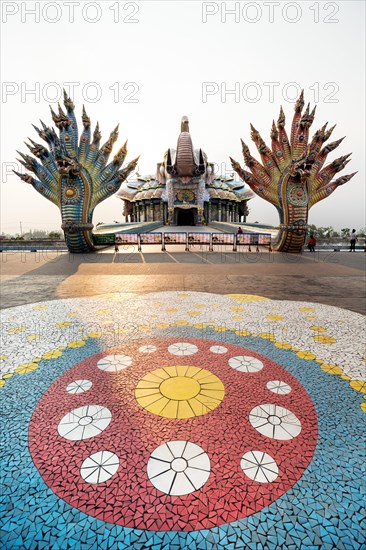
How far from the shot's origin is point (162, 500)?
166cm

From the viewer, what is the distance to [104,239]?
19156mm

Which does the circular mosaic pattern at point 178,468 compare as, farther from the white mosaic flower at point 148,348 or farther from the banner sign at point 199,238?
the banner sign at point 199,238

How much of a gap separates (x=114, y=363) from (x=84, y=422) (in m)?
0.99

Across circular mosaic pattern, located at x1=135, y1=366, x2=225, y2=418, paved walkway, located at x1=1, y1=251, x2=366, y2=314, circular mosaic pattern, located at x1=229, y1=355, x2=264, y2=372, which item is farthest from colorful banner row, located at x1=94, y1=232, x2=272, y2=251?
circular mosaic pattern, located at x1=135, y1=366, x2=225, y2=418

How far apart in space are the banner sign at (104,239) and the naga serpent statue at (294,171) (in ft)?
32.0

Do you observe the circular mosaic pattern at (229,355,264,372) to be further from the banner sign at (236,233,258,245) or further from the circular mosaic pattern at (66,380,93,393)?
the banner sign at (236,233,258,245)

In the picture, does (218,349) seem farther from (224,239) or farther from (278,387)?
(224,239)

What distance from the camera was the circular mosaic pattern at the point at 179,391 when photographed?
2471 millimetres

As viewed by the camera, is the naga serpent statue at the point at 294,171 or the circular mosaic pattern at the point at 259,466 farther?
the naga serpent statue at the point at 294,171

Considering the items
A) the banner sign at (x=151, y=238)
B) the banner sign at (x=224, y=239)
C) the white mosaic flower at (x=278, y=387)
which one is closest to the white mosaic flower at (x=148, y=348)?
the white mosaic flower at (x=278, y=387)

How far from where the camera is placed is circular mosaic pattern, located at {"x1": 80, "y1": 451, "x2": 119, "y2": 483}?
1.82 meters

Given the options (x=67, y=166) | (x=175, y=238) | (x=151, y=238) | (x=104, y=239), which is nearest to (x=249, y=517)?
(x=67, y=166)

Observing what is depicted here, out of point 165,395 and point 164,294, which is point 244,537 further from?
point 164,294

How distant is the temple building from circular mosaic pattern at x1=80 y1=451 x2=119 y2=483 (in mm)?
29442
